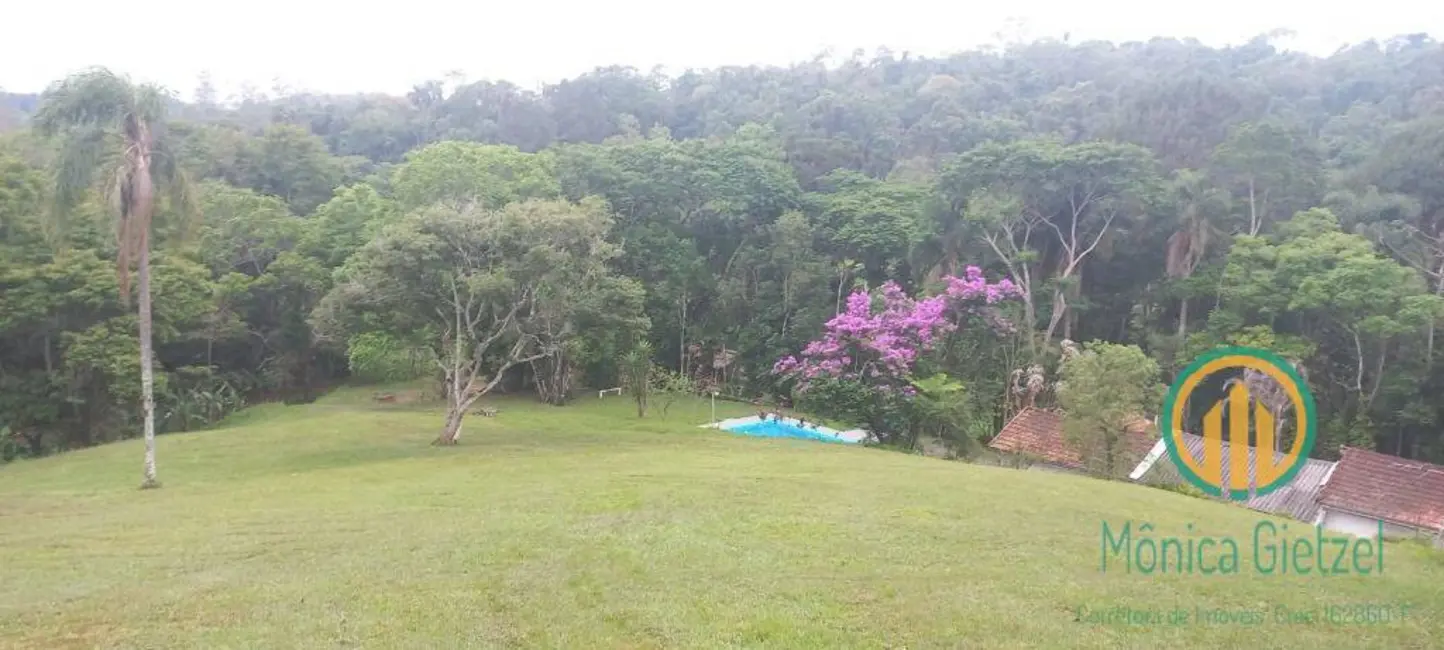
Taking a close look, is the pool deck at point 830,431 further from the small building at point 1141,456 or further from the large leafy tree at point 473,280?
the large leafy tree at point 473,280

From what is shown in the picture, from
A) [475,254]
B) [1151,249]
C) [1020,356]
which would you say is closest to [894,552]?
[475,254]

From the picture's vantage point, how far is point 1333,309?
26203mm

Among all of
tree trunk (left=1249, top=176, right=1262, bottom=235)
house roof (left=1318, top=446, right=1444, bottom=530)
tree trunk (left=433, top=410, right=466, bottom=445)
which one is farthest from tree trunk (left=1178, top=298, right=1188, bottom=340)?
tree trunk (left=433, top=410, right=466, bottom=445)

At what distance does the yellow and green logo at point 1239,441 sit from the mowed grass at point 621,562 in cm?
210

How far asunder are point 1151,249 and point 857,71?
52.4 meters

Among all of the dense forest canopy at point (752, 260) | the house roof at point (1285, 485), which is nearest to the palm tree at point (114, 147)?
the dense forest canopy at point (752, 260)

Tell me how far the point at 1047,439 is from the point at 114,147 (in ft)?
71.0

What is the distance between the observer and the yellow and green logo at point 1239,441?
698 inches

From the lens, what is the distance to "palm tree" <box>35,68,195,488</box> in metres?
15.6

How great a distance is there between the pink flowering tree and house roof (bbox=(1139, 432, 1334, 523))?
252 inches

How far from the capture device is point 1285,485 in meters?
21.1

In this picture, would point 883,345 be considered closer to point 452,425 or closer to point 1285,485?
point 1285,485

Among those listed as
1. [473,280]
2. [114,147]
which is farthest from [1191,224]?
[114,147]

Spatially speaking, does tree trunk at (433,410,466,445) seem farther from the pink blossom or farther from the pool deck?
the pink blossom
